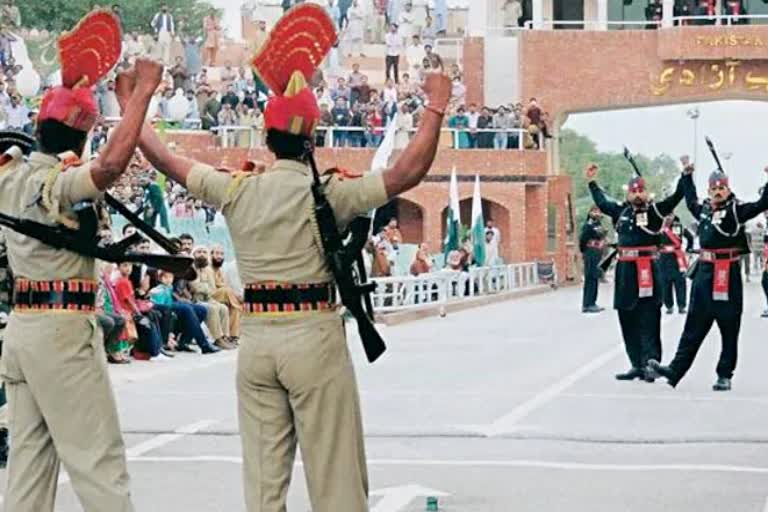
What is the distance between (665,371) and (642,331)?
0.86 m

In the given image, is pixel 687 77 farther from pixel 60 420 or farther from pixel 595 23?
pixel 60 420

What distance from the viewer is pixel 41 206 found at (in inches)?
336

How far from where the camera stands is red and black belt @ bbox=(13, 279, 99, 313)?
8.59 metres

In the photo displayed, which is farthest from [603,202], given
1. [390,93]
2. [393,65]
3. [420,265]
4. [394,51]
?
[394,51]

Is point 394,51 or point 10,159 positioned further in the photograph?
point 394,51

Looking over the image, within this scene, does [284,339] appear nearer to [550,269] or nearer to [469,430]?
[469,430]

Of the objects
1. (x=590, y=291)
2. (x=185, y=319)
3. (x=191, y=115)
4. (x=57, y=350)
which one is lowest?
(x=590, y=291)

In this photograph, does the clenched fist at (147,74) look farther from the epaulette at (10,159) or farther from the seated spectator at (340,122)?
the seated spectator at (340,122)

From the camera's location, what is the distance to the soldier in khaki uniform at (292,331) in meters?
8.27

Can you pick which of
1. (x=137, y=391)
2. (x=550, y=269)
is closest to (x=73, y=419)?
(x=137, y=391)

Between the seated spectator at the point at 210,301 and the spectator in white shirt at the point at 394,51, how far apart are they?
2844 centimetres

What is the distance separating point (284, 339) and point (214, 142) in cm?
3876

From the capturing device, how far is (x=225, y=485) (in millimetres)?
12148

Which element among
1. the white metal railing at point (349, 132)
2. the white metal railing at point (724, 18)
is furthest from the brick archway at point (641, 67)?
A: the white metal railing at point (349, 132)
